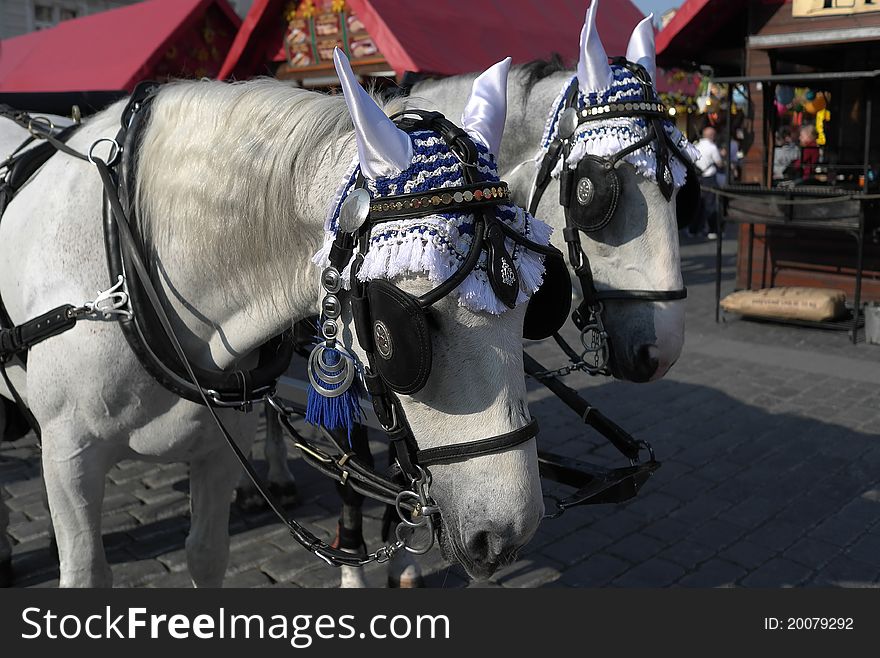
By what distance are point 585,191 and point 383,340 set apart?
1465 mm

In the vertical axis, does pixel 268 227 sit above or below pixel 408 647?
above

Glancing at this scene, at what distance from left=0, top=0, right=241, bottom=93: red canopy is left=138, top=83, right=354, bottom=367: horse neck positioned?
16.3 ft

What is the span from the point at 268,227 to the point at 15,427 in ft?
6.92

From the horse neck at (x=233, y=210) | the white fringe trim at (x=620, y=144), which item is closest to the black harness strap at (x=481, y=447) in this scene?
the horse neck at (x=233, y=210)

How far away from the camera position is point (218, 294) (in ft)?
6.37

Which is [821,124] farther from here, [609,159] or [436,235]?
[436,235]

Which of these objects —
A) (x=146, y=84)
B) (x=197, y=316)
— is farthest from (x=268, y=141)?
(x=146, y=84)

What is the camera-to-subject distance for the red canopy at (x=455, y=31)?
18.1 ft

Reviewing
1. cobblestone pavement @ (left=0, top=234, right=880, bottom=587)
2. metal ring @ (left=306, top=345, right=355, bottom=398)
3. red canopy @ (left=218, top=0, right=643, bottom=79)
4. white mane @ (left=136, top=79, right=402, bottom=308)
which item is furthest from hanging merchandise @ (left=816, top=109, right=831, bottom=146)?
metal ring @ (left=306, top=345, right=355, bottom=398)

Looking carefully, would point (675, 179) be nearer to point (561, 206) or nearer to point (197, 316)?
point (561, 206)

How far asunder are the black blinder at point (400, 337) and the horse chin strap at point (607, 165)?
143cm

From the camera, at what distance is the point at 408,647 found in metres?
1.98

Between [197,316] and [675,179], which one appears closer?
[197,316]

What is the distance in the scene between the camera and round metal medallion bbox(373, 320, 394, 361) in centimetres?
144
